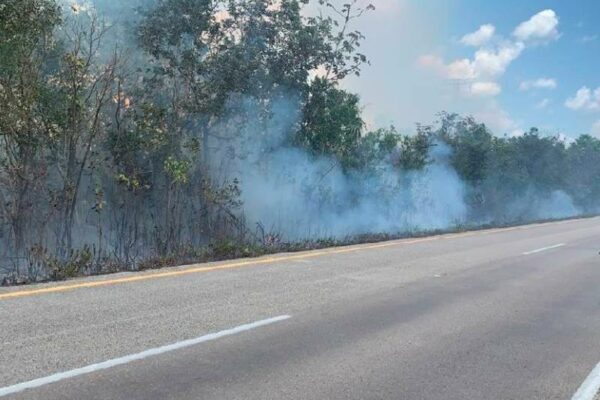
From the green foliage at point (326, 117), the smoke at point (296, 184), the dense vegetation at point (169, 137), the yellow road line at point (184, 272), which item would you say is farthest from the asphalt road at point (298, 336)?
the green foliage at point (326, 117)

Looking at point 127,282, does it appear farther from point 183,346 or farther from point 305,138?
point 305,138

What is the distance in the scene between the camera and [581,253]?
49.5ft

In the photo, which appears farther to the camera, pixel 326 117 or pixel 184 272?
pixel 326 117

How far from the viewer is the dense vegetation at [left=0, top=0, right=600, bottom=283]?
1073 centimetres

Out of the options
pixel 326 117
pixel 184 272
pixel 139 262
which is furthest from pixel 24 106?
pixel 326 117

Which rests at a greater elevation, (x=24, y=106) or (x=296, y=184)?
(x=24, y=106)

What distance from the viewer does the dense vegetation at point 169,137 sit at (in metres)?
10.7

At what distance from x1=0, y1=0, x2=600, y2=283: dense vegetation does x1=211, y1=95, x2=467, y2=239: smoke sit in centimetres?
6

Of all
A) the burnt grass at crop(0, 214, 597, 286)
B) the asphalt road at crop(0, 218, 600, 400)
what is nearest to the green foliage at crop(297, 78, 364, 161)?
the burnt grass at crop(0, 214, 597, 286)

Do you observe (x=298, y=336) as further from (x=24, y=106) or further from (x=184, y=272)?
(x=24, y=106)

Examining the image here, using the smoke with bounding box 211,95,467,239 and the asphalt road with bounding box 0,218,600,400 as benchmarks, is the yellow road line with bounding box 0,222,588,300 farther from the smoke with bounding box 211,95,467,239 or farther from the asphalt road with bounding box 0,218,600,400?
the smoke with bounding box 211,95,467,239

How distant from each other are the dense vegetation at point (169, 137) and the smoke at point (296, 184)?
57 mm

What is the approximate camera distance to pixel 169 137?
14164 millimetres

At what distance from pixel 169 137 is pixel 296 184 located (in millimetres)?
5751
